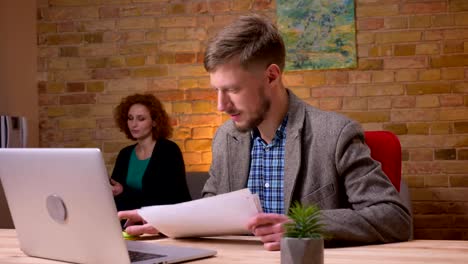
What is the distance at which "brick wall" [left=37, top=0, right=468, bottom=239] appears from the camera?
13.4 feet

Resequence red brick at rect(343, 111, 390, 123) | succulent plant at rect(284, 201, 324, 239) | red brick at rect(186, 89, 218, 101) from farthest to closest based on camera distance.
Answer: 1. red brick at rect(186, 89, 218, 101)
2. red brick at rect(343, 111, 390, 123)
3. succulent plant at rect(284, 201, 324, 239)

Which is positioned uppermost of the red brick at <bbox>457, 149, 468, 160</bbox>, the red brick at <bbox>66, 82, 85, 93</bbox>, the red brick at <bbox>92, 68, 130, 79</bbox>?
the red brick at <bbox>92, 68, 130, 79</bbox>

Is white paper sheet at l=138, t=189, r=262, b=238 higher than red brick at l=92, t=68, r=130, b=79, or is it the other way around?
red brick at l=92, t=68, r=130, b=79

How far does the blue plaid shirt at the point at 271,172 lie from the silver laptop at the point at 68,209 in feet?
1.98

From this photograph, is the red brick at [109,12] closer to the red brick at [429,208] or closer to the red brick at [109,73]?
the red brick at [109,73]

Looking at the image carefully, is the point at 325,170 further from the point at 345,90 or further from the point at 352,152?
the point at 345,90

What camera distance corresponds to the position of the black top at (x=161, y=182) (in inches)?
166

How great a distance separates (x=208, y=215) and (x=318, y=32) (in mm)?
2803

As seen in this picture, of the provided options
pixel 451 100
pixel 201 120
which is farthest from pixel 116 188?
pixel 451 100

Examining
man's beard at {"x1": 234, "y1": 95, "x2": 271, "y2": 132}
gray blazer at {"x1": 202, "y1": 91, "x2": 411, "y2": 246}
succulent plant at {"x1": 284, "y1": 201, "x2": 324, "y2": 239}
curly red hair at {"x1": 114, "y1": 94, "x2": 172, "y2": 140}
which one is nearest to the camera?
succulent plant at {"x1": 284, "y1": 201, "x2": 324, "y2": 239}

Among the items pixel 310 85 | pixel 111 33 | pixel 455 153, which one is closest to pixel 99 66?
pixel 111 33

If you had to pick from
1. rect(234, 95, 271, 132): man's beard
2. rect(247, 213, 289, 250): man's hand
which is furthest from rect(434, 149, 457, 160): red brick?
rect(247, 213, 289, 250): man's hand

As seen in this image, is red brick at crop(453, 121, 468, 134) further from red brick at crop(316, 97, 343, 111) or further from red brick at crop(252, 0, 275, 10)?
red brick at crop(252, 0, 275, 10)

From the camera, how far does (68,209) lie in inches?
53.4
